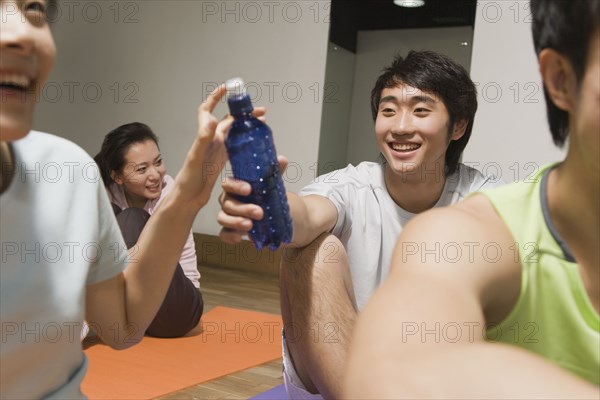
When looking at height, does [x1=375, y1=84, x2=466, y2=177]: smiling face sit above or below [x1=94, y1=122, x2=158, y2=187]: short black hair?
above

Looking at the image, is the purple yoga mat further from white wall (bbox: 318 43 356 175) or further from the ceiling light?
the ceiling light

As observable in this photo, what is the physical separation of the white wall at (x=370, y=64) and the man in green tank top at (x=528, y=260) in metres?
3.47

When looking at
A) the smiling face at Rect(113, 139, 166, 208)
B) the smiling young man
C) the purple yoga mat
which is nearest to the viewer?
the smiling young man

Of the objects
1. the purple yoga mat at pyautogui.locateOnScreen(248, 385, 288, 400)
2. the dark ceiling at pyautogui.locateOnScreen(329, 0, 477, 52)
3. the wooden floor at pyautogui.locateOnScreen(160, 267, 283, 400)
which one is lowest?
the wooden floor at pyautogui.locateOnScreen(160, 267, 283, 400)

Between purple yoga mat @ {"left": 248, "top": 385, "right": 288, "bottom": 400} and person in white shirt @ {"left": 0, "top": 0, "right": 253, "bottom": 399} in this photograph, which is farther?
Answer: purple yoga mat @ {"left": 248, "top": 385, "right": 288, "bottom": 400}

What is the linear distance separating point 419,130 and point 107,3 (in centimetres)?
368

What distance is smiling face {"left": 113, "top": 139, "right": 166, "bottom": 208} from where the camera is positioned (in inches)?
96.7

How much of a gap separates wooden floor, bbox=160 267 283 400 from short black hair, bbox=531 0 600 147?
1.33 meters

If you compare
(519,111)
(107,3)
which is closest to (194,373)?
(519,111)

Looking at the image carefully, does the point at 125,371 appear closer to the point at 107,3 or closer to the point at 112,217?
the point at 112,217

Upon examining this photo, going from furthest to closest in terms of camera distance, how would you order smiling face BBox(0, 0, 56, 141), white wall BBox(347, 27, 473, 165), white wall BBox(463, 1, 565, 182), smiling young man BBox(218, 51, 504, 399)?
white wall BBox(347, 27, 473, 165) < white wall BBox(463, 1, 565, 182) < smiling young man BBox(218, 51, 504, 399) < smiling face BBox(0, 0, 56, 141)

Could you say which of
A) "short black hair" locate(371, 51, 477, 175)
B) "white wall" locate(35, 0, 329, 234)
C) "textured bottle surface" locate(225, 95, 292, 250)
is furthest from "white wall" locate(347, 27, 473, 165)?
"textured bottle surface" locate(225, 95, 292, 250)

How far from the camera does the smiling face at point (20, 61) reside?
633mm

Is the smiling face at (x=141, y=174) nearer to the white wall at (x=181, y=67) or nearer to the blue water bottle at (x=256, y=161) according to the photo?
the white wall at (x=181, y=67)
